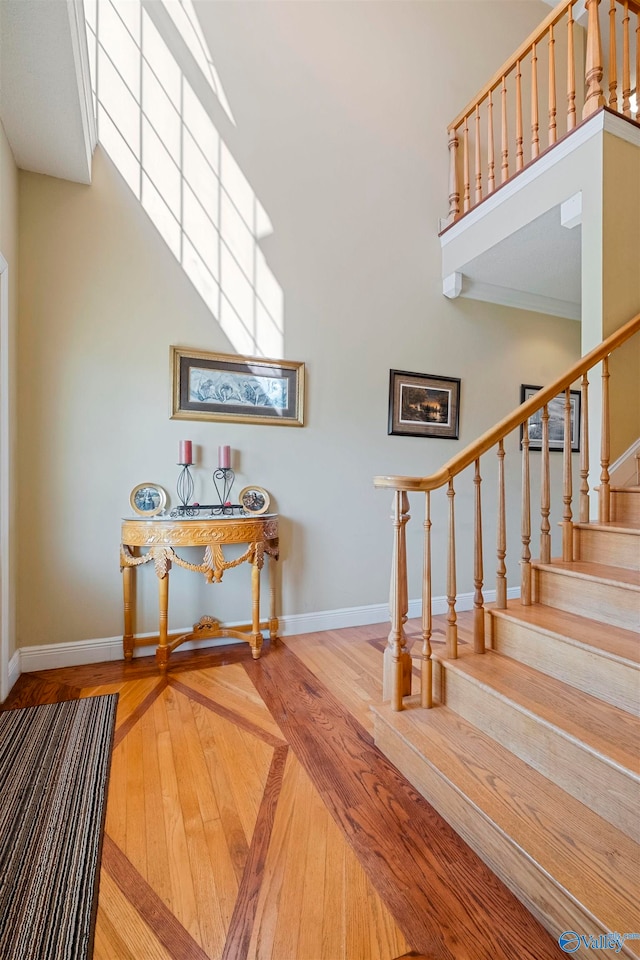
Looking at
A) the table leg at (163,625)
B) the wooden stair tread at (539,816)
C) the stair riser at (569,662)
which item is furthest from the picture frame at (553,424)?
the table leg at (163,625)

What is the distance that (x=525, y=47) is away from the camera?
8.90 feet

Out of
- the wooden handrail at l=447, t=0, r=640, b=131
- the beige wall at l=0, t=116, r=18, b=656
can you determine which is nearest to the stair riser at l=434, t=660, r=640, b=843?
the beige wall at l=0, t=116, r=18, b=656

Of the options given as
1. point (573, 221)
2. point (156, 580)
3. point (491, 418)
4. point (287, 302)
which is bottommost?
point (156, 580)

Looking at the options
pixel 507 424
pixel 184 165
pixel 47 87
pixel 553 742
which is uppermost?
pixel 184 165

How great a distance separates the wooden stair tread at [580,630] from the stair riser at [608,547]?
0.36 metres

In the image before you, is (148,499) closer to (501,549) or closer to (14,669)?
(14,669)

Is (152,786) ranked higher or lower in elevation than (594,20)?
lower

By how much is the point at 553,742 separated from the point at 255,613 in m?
1.76

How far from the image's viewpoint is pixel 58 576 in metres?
2.48

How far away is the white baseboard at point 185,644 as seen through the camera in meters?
2.41

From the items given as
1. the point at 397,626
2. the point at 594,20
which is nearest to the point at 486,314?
the point at 594,20

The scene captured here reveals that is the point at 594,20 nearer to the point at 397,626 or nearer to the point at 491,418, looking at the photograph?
the point at 491,418

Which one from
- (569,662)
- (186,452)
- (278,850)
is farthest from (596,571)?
(186,452)

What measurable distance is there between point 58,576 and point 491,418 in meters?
3.42
